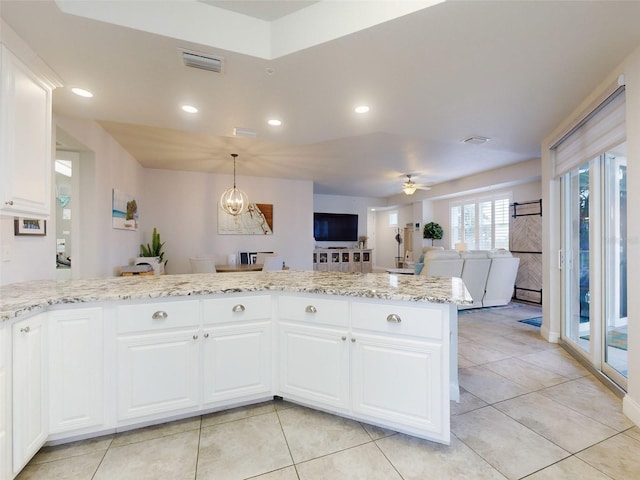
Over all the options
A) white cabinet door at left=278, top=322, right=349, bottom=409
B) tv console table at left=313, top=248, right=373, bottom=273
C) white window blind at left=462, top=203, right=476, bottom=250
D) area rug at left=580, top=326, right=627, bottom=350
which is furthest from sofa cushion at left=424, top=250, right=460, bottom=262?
tv console table at left=313, top=248, right=373, bottom=273

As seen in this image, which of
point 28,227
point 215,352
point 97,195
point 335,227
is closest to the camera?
point 215,352

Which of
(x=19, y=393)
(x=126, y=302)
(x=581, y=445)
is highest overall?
(x=126, y=302)

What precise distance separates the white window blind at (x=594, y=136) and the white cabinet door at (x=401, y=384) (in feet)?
7.50

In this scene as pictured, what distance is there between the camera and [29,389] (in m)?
1.53

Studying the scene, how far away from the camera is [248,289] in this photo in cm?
202

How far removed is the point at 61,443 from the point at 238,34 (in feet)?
8.81

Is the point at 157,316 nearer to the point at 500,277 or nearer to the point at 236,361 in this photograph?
the point at 236,361

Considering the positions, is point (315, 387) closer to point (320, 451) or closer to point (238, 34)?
point (320, 451)

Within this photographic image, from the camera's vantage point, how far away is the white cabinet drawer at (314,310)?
6.30 feet

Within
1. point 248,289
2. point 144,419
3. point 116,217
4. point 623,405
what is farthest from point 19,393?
point 623,405

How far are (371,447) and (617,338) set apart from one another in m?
2.48

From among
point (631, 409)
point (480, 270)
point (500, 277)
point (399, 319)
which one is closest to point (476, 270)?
point (480, 270)

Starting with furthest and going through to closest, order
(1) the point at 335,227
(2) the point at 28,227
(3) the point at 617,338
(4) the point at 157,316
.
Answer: (1) the point at 335,227 → (3) the point at 617,338 → (2) the point at 28,227 → (4) the point at 157,316

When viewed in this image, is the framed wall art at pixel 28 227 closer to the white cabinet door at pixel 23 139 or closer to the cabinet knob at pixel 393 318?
the white cabinet door at pixel 23 139
